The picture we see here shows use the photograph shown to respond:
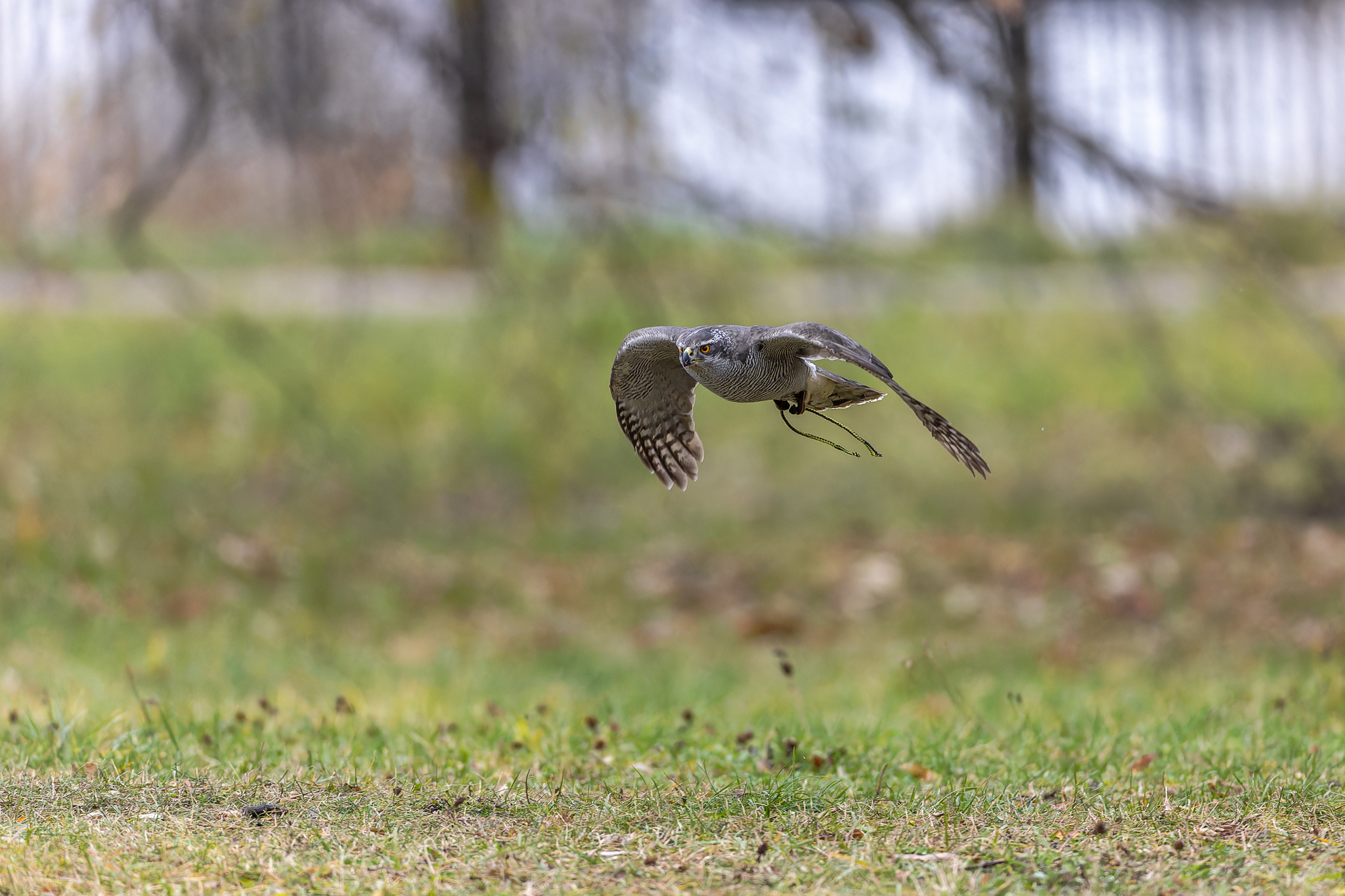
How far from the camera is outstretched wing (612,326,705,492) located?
12.3ft

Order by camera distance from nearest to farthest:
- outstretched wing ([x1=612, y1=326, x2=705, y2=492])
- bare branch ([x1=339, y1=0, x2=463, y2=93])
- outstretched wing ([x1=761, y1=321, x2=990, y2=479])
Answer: outstretched wing ([x1=761, y1=321, x2=990, y2=479]) → outstretched wing ([x1=612, y1=326, x2=705, y2=492]) → bare branch ([x1=339, y1=0, x2=463, y2=93])

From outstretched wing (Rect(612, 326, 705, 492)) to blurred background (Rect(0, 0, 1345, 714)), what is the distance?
131 centimetres

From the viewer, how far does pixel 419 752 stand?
446cm

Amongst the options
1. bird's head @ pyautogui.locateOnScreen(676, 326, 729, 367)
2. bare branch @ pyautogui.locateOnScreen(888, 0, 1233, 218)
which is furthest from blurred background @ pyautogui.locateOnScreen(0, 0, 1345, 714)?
bird's head @ pyautogui.locateOnScreen(676, 326, 729, 367)

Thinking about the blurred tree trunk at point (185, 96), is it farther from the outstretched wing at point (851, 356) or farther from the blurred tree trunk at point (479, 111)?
the outstretched wing at point (851, 356)

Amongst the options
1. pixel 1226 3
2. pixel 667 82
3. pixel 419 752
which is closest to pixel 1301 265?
pixel 1226 3

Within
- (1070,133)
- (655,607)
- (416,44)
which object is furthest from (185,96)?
(1070,133)

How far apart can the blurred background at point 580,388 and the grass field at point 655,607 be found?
4cm

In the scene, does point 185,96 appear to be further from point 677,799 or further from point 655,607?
point 677,799

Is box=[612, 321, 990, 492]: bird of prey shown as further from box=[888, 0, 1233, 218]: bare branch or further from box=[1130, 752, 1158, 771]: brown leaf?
box=[888, 0, 1233, 218]: bare branch

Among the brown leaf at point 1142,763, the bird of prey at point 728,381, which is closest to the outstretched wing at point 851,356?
the bird of prey at point 728,381

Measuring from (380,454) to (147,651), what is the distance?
3.62 meters

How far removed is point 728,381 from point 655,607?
5.31m

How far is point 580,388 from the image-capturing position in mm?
8875
